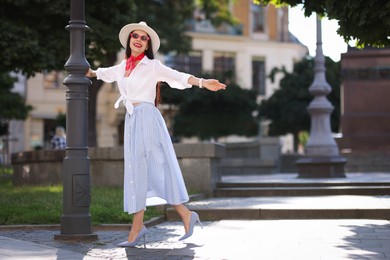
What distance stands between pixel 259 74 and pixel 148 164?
50436 millimetres

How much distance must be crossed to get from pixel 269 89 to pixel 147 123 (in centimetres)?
5011

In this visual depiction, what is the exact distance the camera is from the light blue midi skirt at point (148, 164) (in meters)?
7.12

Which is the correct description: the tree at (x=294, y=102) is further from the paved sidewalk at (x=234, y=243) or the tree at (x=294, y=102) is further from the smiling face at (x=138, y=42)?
the smiling face at (x=138, y=42)

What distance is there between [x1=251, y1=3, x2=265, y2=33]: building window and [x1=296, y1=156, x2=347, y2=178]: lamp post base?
4069cm

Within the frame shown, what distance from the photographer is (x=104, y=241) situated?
757cm

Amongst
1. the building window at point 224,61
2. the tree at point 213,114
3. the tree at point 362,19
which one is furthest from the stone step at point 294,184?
the building window at point 224,61

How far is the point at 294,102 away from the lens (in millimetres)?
39500

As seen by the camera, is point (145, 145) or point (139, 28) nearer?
point (145, 145)

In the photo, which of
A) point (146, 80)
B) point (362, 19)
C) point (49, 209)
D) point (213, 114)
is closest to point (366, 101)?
point (362, 19)

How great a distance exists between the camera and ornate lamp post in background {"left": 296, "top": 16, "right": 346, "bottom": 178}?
56.9ft

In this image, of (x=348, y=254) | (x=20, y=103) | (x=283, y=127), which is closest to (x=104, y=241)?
(x=348, y=254)

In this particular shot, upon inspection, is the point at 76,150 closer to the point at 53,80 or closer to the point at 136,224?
the point at 136,224

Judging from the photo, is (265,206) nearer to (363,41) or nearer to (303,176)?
(363,41)

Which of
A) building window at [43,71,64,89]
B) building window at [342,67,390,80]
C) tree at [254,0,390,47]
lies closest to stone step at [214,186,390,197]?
tree at [254,0,390,47]
